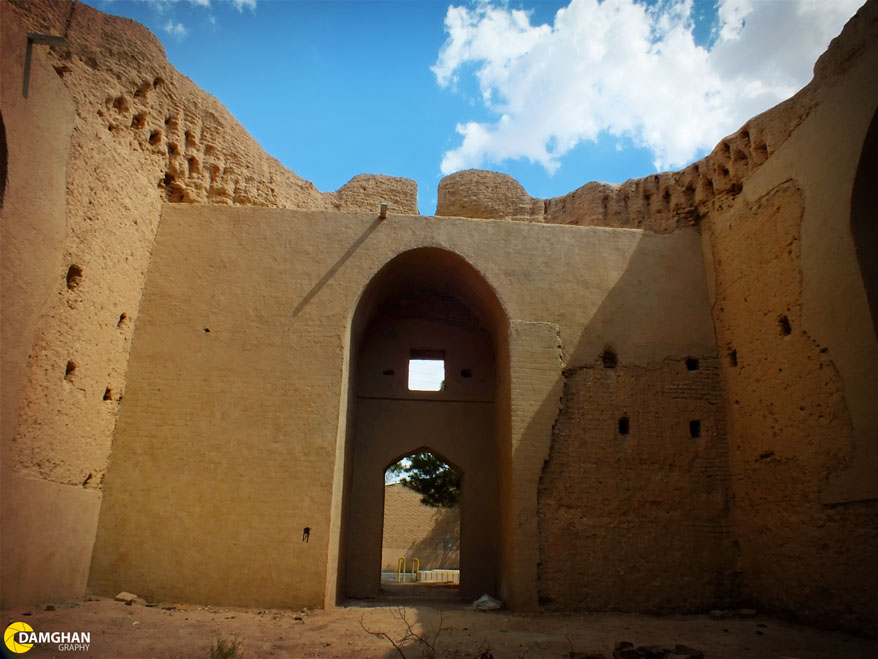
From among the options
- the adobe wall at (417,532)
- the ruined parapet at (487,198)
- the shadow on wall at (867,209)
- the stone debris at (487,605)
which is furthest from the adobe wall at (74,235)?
the adobe wall at (417,532)

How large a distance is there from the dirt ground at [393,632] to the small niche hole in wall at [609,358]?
10.8 ft

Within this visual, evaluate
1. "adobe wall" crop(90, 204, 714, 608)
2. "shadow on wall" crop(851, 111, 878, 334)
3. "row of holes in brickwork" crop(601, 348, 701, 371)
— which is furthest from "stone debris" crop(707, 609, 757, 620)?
"shadow on wall" crop(851, 111, 878, 334)

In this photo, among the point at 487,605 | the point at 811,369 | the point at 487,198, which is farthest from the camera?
the point at 487,198

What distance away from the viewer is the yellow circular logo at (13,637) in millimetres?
4670

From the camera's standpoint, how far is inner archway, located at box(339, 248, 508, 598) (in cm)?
960

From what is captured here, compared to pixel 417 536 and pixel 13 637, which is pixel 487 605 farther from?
pixel 417 536

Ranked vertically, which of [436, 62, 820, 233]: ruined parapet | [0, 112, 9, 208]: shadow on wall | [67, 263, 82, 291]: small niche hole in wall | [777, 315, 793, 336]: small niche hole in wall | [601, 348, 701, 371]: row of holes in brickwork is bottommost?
[601, 348, 701, 371]: row of holes in brickwork

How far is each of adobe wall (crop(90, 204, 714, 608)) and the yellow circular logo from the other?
1.97 metres

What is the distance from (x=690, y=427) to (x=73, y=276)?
26.4ft

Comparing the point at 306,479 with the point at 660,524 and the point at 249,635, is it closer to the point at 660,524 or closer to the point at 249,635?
the point at 249,635

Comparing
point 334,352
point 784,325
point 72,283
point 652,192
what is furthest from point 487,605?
→ point 652,192

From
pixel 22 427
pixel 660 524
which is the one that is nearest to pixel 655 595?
pixel 660 524

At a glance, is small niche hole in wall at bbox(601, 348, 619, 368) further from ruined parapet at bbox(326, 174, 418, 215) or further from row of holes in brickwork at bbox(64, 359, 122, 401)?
row of holes in brickwork at bbox(64, 359, 122, 401)

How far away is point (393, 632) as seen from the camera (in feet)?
20.3
